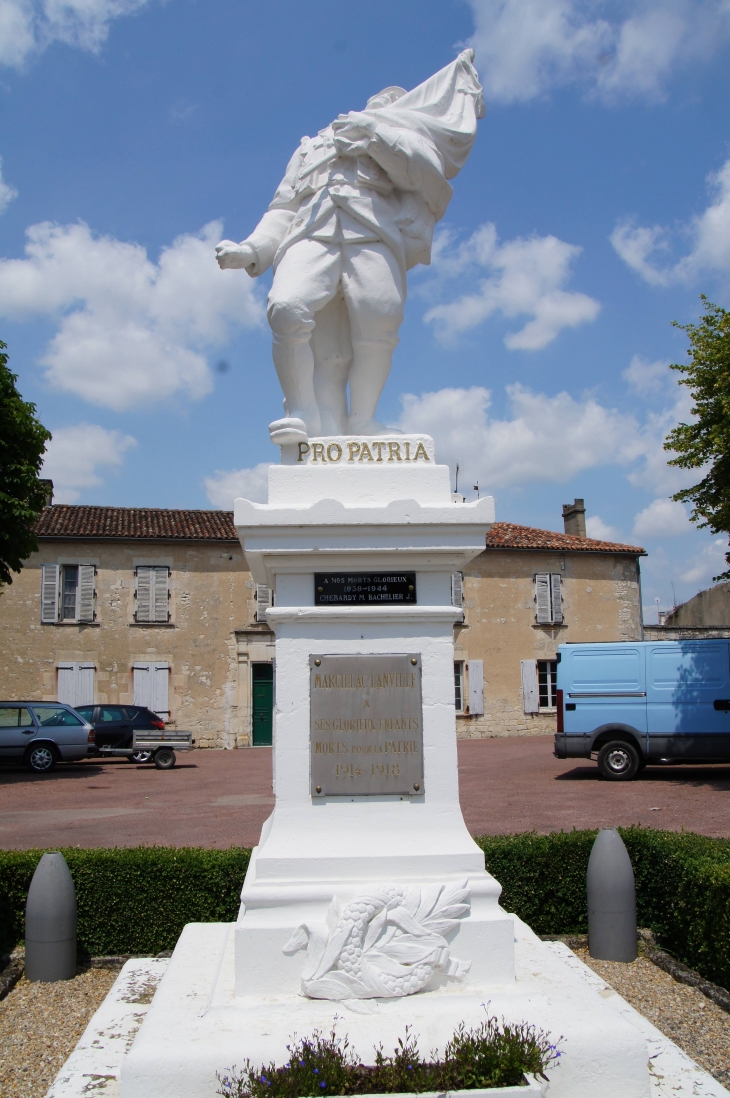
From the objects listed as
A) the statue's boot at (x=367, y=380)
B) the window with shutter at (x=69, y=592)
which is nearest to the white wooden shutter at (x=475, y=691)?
the window with shutter at (x=69, y=592)

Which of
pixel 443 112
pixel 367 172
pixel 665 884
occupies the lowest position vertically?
pixel 665 884

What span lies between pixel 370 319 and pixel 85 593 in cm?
2278

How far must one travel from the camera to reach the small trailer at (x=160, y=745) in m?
20.4

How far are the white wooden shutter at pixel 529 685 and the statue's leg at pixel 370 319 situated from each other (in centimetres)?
2385

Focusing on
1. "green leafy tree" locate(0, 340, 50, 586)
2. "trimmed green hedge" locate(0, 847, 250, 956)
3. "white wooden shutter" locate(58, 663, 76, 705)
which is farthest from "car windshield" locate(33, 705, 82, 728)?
"trimmed green hedge" locate(0, 847, 250, 956)

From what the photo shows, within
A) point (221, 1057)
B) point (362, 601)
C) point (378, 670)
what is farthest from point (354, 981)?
point (362, 601)

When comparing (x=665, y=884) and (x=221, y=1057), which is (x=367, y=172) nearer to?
(x=221, y=1057)

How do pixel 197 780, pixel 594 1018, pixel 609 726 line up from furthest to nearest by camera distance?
pixel 197 780, pixel 609 726, pixel 594 1018

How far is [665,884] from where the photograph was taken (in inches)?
235

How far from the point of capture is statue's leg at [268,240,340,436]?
4.34 m

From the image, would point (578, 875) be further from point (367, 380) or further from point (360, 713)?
point (367, 380)

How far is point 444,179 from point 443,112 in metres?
0.44

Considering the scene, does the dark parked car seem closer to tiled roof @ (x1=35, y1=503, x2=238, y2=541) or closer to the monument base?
tiled roof @ (x1=35, y1=503, x2=238, y2=541)

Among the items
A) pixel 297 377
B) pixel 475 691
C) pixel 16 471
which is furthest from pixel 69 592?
pixel 297 377
